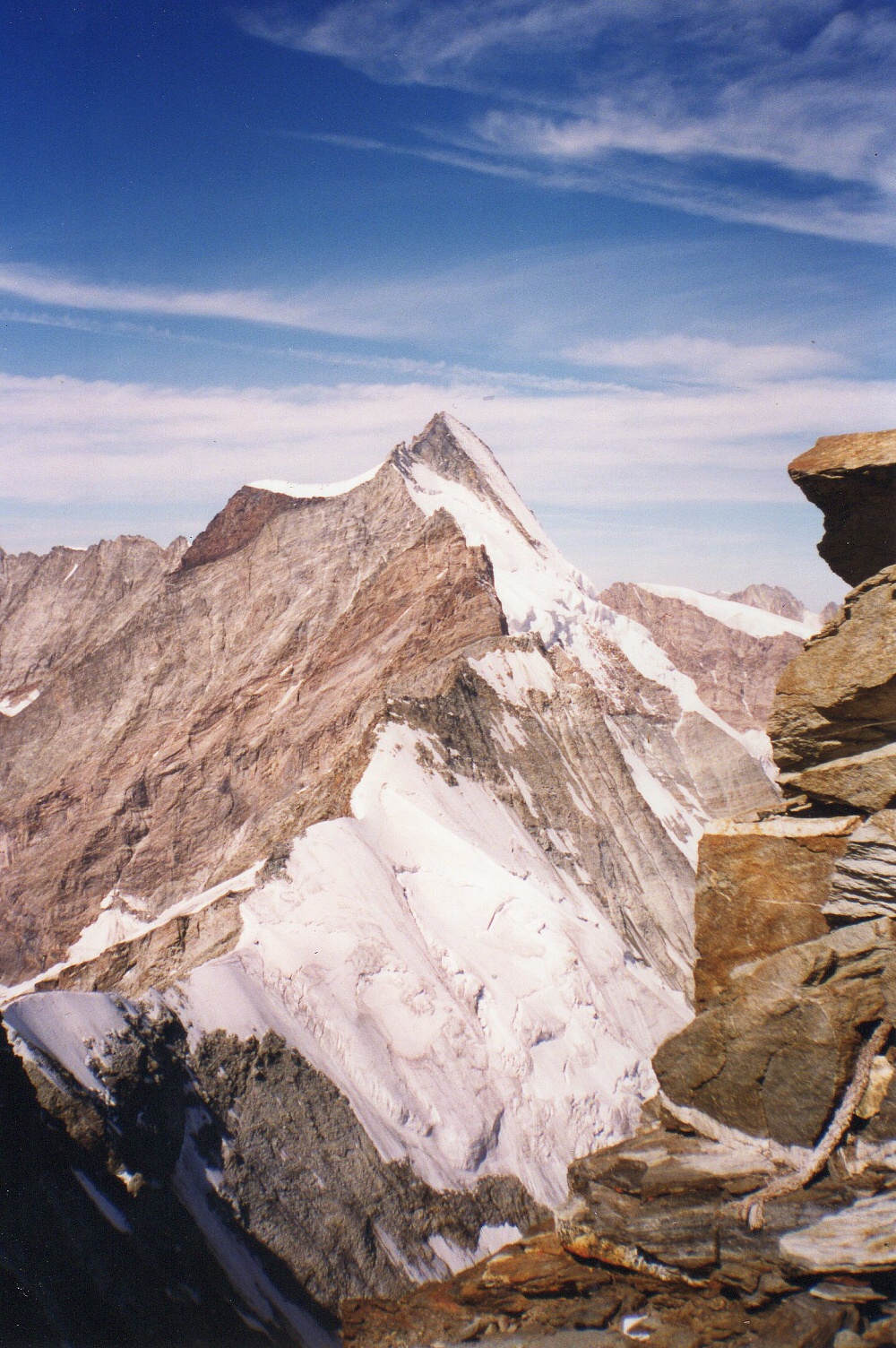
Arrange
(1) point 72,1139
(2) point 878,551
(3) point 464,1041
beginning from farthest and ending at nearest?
1. (3) point 464,1041
2. (1) point 72,1139
3. (2) point 878,551

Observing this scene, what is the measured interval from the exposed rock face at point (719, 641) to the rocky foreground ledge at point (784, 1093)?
100814mm

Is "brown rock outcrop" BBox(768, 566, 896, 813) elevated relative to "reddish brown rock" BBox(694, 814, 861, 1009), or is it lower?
elevated

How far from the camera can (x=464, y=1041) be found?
2889cm

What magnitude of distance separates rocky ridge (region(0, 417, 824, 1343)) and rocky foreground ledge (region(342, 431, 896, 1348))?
35.6 feet

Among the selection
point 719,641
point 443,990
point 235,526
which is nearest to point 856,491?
point 443,990

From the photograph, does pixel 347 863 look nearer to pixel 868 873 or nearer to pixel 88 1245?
pixel 88 1245

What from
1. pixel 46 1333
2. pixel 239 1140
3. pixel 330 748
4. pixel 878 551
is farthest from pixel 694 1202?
pixel 330 748

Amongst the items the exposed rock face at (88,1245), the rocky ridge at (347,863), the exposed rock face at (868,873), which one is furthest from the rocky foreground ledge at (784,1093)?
the rocky ridge at (347,863)

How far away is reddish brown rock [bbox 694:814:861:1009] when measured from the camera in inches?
396

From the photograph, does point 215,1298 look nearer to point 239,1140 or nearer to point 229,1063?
point 239,1140

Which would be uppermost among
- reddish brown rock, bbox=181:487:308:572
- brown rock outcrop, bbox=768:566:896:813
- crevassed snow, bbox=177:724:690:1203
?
reddish brown rock, bbox=181:487:308:572

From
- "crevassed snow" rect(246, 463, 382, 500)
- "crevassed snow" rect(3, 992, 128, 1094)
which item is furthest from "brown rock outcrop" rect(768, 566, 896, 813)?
"crevassed snow" rect(246, 463, 382, 500)

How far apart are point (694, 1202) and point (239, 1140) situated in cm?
1544

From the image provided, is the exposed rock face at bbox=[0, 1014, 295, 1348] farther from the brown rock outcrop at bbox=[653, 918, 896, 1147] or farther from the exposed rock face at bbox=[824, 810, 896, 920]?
the exposed rock face at bbox=[824, 810, 896, 920]
